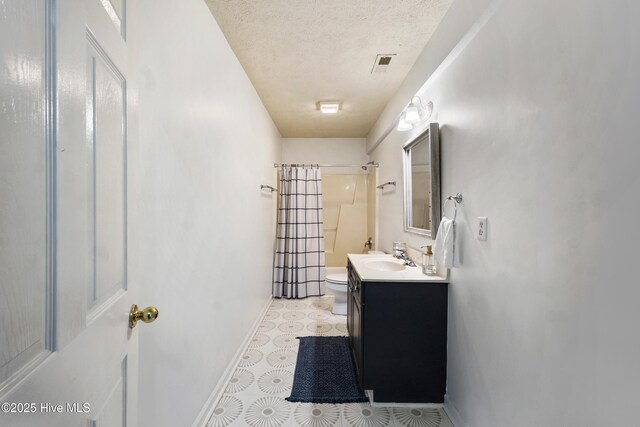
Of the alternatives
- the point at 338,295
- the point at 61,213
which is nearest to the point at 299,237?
the point at 338,295

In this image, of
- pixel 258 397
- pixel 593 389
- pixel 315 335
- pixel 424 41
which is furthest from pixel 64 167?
pixel 315 335

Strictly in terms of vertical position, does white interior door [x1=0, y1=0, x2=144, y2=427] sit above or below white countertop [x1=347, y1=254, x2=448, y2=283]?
above

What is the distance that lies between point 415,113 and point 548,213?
119 cm

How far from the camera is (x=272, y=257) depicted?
11.2 feet

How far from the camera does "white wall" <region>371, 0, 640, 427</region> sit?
0.68 meters

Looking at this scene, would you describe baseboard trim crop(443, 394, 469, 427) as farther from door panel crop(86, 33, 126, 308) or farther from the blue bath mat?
door panel crop(86, 33, 126, 308)

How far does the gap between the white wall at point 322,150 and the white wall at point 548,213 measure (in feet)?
8.93

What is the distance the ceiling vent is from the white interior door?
5.88 feet

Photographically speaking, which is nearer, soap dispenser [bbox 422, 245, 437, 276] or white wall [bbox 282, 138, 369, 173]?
soap dispenser [bbox 422, 245, 437, 276]

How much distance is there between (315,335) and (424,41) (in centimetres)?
246

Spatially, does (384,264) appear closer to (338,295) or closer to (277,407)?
(338,295)

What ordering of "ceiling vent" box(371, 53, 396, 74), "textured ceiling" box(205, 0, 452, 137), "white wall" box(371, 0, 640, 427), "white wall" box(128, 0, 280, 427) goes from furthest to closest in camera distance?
1. "ceiling vent" box(371, 53, 396, 74)
2. "textured ceiling" box(205, 0, 452, 137)
3. "white wall" box(128, 0, 280, 427)
4. "white wall" box(371, 0, 640, 427)

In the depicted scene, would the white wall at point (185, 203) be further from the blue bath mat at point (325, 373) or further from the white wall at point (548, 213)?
the white wall at point (548, 213)

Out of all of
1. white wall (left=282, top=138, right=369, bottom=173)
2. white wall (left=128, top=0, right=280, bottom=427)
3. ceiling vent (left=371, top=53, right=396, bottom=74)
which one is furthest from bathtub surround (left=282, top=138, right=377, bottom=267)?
white wall (left=128, top=0, right=280, bottom=427)
